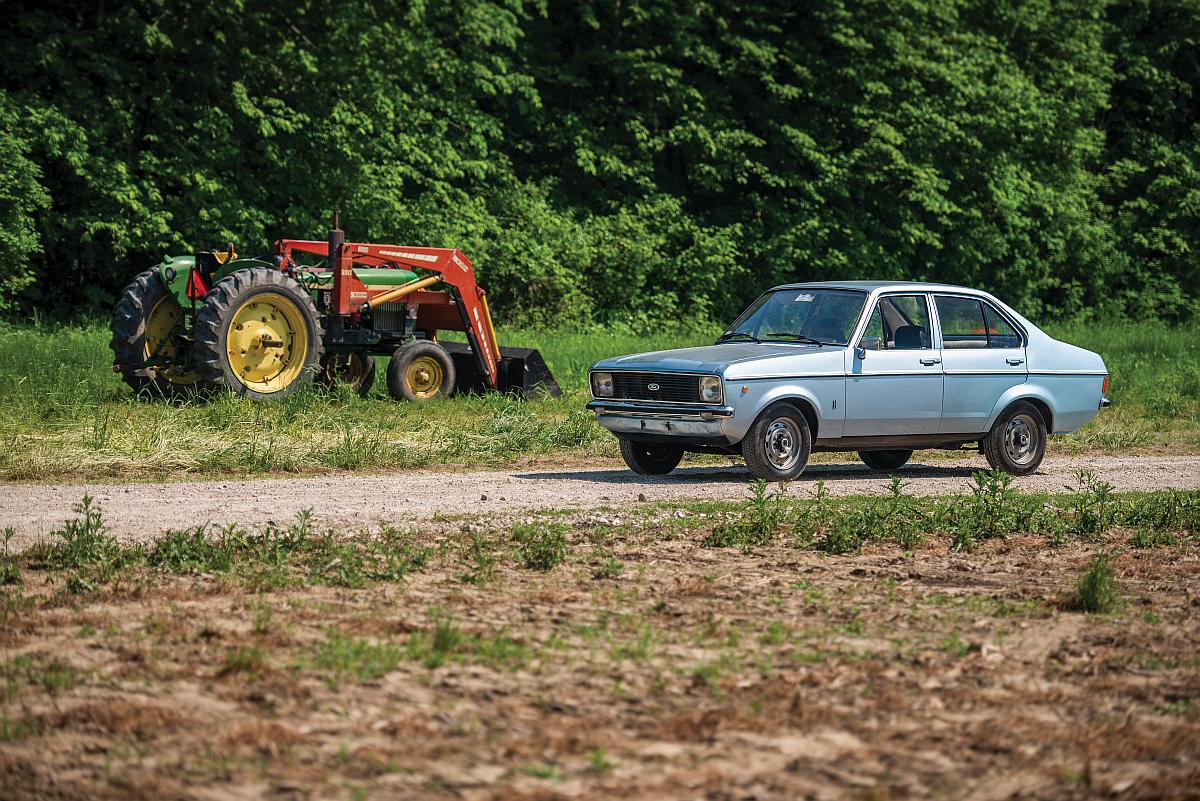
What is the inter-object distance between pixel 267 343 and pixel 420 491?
6.12m

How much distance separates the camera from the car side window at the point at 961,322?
14.0m

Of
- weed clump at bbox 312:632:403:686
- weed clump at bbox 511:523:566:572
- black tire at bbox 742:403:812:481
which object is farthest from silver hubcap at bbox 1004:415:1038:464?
weed clump at bbox 312:632:403:686

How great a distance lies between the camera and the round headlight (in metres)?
13.4

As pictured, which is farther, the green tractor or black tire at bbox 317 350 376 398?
black tire at bbox 317 350 376 398

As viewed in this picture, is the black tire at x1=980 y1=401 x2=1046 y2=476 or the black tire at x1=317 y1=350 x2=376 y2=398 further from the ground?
the black tire at x1=317 y1=350 x2=376 y2=398

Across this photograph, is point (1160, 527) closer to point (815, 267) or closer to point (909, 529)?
point (909, 529)

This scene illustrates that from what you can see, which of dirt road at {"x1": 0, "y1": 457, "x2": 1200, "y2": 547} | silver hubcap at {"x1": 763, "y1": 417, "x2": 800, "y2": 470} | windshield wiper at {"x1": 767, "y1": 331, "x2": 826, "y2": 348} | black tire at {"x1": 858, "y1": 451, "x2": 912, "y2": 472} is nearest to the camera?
dirt road at {"x1": 0, "y1": 457, "x2": 1200, "y2": 547}

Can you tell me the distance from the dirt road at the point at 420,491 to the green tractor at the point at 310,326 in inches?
184

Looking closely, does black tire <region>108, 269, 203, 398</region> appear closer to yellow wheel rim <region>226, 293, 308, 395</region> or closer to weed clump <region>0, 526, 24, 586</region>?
yellow wheel rim <region>226, 293, 308, 395</region>

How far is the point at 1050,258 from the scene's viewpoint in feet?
134

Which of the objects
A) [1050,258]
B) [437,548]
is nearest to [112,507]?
[437,548]

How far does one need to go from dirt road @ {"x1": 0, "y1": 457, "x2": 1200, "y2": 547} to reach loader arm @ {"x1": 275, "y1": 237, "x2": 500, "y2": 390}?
5118 mm

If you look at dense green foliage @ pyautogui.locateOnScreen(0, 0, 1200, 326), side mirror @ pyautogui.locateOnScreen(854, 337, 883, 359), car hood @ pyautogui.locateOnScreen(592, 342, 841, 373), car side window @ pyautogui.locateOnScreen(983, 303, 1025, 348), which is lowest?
car hood @ pyautogui.locateOnScreen(592, 342, 841, 373)

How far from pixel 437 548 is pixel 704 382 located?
419 cm
